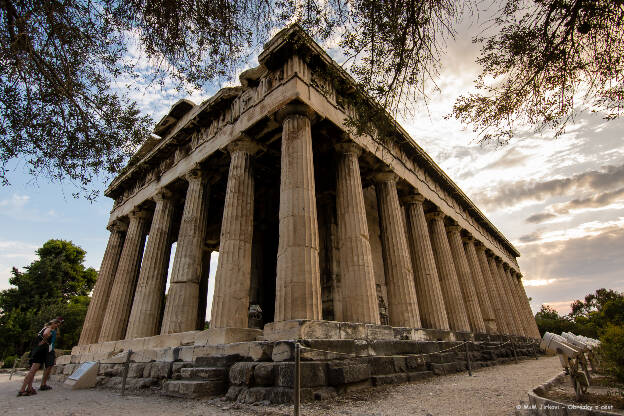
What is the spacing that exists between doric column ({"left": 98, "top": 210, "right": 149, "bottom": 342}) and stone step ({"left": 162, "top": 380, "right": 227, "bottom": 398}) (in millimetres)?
9679

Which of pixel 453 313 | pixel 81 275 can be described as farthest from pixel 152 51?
pixel 81 275

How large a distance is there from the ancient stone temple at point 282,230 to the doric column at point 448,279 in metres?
0.06

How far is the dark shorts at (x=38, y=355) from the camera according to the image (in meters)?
7.68

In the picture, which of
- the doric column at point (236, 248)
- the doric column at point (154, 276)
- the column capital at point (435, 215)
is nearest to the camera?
the doric column at point (236, 248)

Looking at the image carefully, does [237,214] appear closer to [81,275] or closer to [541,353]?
[541,353]

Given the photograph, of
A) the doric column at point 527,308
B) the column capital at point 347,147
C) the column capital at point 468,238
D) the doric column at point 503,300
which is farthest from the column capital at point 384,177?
the doric column at point 527,308

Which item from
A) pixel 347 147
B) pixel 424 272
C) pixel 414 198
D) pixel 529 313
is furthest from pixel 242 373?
pixel 529 313

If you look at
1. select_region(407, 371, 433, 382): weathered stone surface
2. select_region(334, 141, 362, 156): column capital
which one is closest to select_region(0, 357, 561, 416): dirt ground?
select_region(407, 371, 433, 382): weathered stone surface

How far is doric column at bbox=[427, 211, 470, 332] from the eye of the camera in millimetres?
14672

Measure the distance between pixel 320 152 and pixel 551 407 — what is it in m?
10.5

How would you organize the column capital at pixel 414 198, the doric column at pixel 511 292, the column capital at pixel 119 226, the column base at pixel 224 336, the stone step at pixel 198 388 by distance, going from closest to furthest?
the stone step at pixel 198 388, the column base at pixel 224 336, the column capital at pixel 414 198, the column capital at pixel 119 226, the doric column at pixel 511 292

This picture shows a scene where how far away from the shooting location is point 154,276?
511 inches

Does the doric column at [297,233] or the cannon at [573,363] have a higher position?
the doric column at [297,233]

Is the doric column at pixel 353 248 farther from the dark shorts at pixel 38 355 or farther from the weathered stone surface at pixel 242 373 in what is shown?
the dark shorts at pixel 38 355
